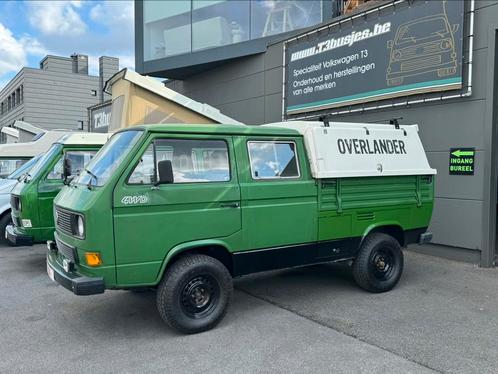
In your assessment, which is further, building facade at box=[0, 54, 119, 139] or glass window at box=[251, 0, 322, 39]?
building facade at box=[0, 54, 119, 139]

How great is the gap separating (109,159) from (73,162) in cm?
311

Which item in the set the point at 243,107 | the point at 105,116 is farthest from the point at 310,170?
the point at 105,116

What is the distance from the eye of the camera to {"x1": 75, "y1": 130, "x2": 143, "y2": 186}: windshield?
4527 millimetres

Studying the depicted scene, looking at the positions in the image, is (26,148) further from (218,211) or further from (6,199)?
(218,211)

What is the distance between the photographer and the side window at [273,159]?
5.18 metres

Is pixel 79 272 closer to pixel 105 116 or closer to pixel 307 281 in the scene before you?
pixel 307 281

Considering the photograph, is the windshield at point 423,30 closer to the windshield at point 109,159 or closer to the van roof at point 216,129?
the van roof at point 216,129

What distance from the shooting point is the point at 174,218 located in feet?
14.9

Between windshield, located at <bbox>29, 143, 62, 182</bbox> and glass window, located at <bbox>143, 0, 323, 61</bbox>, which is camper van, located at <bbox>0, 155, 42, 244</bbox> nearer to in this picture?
windshield, located at <bbox>29, 143, 62, 182</bbox>

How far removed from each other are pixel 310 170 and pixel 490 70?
382 centimetres

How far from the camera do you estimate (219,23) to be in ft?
42.5

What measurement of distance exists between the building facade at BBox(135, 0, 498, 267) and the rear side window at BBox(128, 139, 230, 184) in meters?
4.39

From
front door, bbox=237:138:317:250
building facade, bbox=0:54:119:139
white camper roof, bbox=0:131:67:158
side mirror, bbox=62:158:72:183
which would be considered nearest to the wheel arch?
front door, bbox=237:138:317:250

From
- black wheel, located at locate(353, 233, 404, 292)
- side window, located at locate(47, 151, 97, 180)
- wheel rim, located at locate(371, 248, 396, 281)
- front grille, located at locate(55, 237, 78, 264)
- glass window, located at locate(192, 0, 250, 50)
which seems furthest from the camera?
glass window, located at locate(192, 0, 250, 50)
